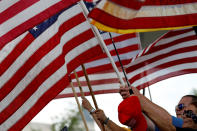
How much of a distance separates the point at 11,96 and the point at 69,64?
35.9 inches

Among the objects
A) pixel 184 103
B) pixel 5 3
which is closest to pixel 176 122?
pixel 184 103

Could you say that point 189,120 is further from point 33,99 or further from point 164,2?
point 33,99

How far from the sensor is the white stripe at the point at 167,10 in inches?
172

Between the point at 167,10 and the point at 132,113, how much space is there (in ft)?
4.92

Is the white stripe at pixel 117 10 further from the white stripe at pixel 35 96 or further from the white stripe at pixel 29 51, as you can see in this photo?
the white stripe at pixel 35 96

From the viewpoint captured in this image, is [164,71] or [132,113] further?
[164,71]

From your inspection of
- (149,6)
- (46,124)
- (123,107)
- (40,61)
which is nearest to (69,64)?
(40,61)

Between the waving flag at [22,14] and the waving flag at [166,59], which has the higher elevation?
the waving flag at [22,14]

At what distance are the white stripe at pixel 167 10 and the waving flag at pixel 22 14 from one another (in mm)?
900

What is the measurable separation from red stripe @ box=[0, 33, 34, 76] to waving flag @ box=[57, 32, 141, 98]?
142cm

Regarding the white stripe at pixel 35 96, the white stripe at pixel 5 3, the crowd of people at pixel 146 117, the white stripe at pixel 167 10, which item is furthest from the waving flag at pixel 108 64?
the crowd of people at pixel 146 117

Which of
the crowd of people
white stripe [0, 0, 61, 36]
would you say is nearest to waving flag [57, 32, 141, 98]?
white stripe [0, 0, 61, 36]

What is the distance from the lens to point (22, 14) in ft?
16.7

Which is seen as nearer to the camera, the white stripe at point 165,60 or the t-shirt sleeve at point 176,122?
the t-shirt sleeve at point 176,122
